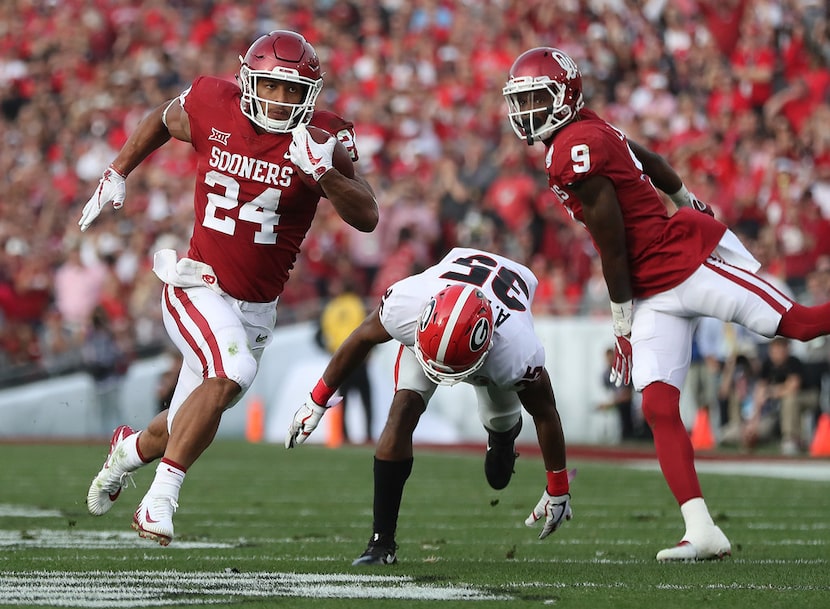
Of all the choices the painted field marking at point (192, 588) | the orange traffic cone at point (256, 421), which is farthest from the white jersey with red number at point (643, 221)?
the orange traffic cone at point (256, 421)

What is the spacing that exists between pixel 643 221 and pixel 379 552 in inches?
64.8

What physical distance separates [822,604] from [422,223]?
10484 millimetres

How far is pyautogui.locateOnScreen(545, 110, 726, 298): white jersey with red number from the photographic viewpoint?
18.5 feet

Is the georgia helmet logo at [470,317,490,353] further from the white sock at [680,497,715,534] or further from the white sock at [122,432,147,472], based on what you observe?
the white sock at [122,432,147,472]

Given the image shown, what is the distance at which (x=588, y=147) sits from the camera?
555 centimetres

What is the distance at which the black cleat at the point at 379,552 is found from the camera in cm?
534

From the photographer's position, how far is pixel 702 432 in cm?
1312

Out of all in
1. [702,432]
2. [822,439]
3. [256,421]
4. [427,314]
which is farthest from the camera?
[256,421]

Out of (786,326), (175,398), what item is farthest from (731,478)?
(175,398)

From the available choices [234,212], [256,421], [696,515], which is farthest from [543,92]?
[256,421]

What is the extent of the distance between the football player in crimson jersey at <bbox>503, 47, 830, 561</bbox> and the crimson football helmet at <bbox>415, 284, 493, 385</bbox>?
0.66 metres

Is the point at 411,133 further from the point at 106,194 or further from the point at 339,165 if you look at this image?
the point at 339,165

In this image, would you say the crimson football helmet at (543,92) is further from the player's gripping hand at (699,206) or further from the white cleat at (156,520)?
the white cleat at (156,520)

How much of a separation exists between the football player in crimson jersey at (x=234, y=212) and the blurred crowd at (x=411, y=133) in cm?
703
